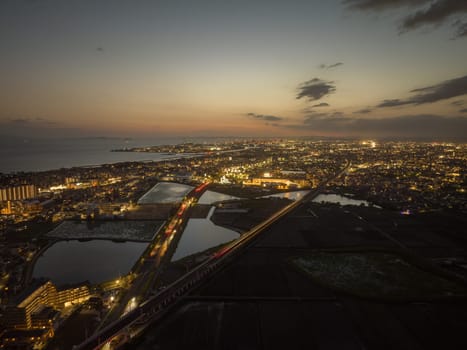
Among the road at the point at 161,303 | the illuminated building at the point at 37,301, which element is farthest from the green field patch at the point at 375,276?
the illuminated building at the point at 37,301

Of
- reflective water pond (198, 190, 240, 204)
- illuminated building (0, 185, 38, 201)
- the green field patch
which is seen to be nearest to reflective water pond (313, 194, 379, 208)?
reflective water pond (198, 190, 240, 204)

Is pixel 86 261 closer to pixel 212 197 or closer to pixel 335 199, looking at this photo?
pixel 212 197

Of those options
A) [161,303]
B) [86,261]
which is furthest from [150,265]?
[86,261]

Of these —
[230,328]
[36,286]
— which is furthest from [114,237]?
[230,328]

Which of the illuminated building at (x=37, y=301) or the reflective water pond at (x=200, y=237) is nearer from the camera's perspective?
the illuminated building at (x=37, y=301)

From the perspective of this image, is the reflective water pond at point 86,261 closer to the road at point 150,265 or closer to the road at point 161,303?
the road at point 150,265

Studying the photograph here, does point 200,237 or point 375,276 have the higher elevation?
point 375,276
